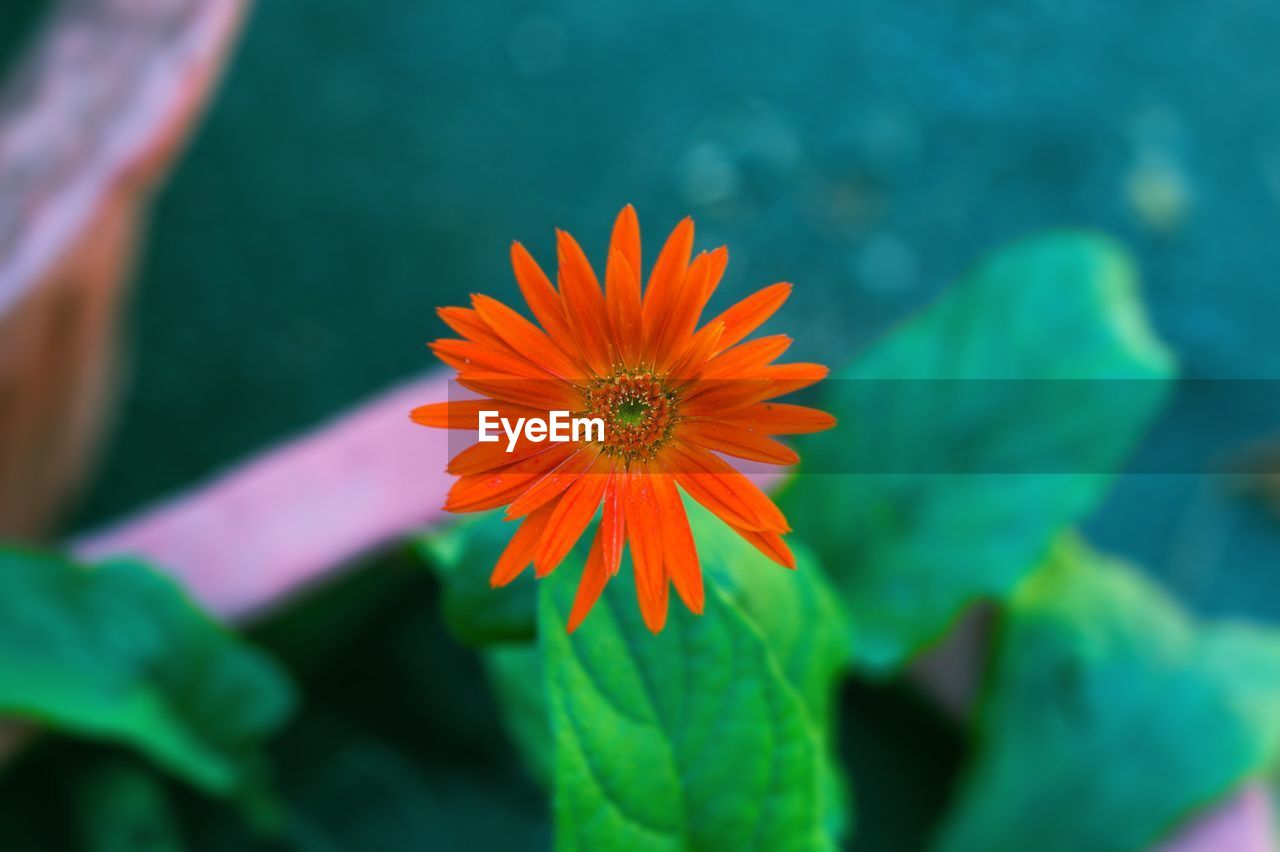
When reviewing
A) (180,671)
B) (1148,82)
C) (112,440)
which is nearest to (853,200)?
(1148,82)

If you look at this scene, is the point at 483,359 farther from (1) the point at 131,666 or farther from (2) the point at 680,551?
(1) the point at 131,666

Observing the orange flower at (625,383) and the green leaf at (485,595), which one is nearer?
the orange flower at (625,383)

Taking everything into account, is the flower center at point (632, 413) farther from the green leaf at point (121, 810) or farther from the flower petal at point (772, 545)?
the green leaf at point (121, 810)

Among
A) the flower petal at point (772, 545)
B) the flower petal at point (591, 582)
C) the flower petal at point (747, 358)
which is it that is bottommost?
the flower petal at point (591, 582)

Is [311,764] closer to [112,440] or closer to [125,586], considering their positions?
[125,586]

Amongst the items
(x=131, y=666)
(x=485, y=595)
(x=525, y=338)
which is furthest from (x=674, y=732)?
(x=131, y=666)

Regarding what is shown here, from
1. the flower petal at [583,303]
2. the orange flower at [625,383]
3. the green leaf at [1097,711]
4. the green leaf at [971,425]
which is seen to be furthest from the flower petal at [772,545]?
the green leaf at [1097,711]
